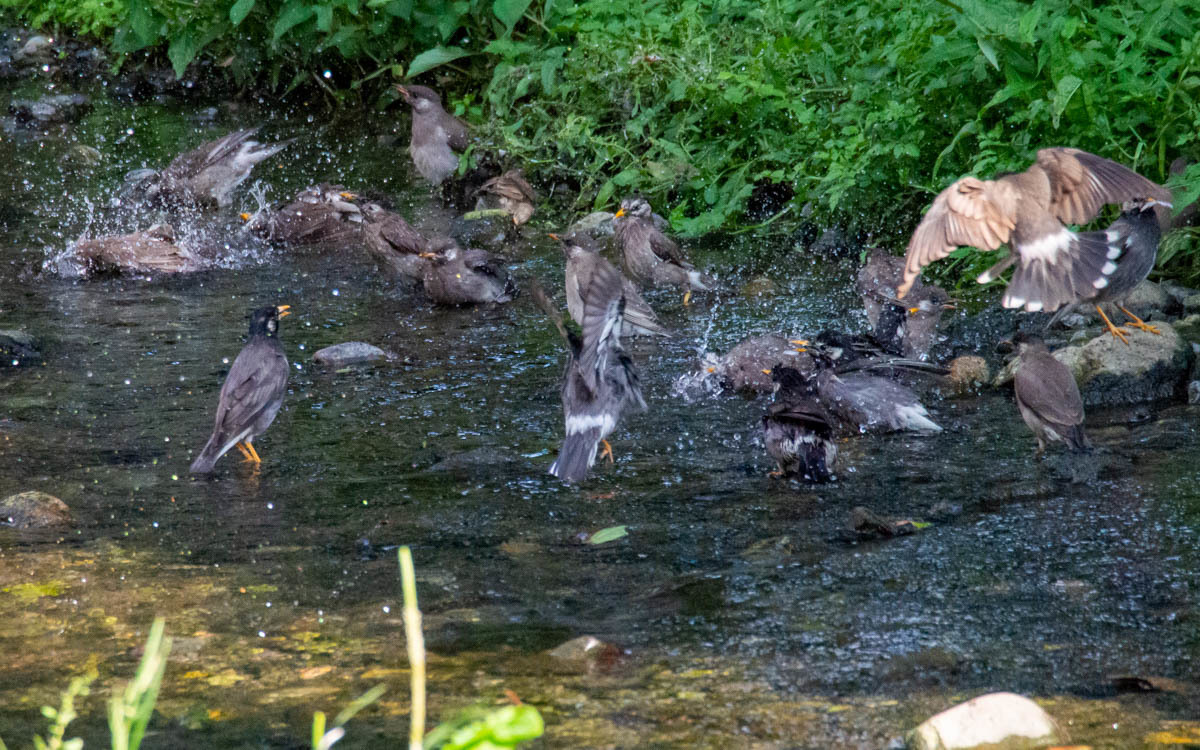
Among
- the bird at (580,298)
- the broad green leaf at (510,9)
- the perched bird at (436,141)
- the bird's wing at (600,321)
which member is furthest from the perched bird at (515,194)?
the bird's wing at (600,321)

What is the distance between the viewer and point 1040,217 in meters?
6.36

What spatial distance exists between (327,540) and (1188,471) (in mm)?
3240

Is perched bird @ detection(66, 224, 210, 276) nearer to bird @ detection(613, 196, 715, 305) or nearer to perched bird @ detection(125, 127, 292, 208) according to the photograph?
perched bird @ detection(125, 127, 292, 208)

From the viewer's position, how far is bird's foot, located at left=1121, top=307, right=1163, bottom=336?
6.50m

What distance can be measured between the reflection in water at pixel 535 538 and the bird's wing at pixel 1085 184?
100 centimetres

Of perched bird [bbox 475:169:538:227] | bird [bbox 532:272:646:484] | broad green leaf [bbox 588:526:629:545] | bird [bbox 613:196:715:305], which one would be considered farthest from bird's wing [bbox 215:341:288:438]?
perched bird [bbox 475:169:538:227]

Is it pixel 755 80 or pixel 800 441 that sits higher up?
pixel 800 441

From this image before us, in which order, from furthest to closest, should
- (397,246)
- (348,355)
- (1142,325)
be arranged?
(397,246)
(348,355)
(1142,325)

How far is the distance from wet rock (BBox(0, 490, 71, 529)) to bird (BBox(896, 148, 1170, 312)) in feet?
12.5

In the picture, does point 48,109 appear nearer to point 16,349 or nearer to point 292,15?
point 292,15

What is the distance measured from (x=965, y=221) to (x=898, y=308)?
1038 millimetres

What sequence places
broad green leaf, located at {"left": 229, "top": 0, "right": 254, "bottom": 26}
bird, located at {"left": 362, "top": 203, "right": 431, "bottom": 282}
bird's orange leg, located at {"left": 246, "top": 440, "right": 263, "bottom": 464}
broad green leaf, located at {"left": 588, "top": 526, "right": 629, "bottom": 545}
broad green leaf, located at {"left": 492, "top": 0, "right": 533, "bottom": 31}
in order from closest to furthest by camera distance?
broad green leaf, located at {"left": 588, "top": 526, "right": 629, "bottom": 545}
bird's orange leg, located at {"left": 246, "top": 440, "right": 263, "bottom": 464}
bird, located at {"left": 362, "top": 203, "right": 431, "bottom": 282}
broad green leaf, located at {"left": 492, "top": 0, "right": 533, "bottom": 31}
broad green leaf, located at {"left": 229, "top": 0, "right": 254, "bottom": 26}

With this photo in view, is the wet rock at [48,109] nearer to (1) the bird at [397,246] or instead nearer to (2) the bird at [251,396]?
(1) the bird at [397,246]

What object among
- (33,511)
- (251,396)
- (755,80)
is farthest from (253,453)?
(755,80)
